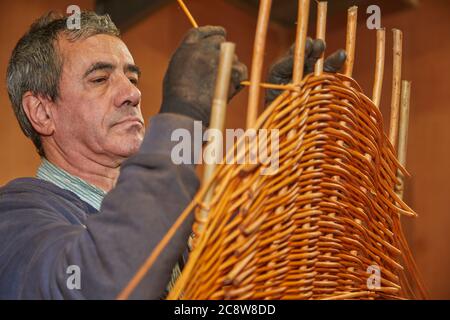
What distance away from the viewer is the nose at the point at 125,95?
41.1 inches

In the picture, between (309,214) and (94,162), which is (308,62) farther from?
(94,162)

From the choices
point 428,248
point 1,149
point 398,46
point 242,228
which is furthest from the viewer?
point 428,248

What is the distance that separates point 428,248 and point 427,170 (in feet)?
0.93

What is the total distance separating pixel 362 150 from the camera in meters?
0.73

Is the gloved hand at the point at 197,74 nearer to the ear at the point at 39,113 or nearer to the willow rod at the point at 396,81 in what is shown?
the willow rod at the point at 396,81

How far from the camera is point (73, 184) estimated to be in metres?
1.05

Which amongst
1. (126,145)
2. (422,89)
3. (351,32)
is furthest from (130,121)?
(422,89)

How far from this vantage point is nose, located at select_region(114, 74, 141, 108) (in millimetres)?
1043

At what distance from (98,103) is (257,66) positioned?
1.63 ft

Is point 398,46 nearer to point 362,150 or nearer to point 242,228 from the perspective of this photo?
point 362,150

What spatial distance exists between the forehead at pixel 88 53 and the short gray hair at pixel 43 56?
11 millimetres

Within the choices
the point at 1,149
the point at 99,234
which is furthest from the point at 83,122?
the point at 1,149

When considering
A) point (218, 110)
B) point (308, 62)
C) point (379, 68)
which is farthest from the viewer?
point (379, 68)
